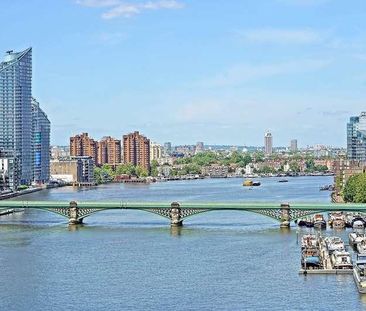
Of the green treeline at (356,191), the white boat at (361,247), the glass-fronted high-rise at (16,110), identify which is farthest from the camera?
the glass-fronted high-rise at (16,110)

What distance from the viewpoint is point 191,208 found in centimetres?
5222

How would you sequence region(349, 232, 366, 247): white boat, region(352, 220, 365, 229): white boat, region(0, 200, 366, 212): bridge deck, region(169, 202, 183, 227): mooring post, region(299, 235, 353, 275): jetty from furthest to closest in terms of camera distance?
region(169, 202, 183, 227): mooring post, region(352, 220, 365, 229): white boat, region(0, 200, 366, 212): bridge deck, region(349, 232, 366, 247): white boat, region(299, 235, 353, 275): jetty

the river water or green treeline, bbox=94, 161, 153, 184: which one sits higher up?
green treeline, bbox=94, 161, 153, 184

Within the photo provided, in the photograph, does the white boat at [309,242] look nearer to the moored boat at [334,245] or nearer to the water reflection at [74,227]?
the moored boat at [334,245]

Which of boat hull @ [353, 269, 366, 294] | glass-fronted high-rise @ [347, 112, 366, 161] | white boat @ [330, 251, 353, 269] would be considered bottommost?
boat hull @ [353, 269, 366, 294]

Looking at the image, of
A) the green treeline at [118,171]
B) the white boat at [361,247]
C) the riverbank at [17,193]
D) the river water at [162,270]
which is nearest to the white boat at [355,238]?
the white boat at [361,247]

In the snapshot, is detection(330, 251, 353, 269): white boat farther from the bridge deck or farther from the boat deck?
the bridge deck

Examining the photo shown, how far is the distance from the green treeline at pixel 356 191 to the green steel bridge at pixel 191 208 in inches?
514

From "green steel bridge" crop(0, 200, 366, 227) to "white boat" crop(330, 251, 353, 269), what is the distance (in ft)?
42.6

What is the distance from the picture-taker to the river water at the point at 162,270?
1190 inches

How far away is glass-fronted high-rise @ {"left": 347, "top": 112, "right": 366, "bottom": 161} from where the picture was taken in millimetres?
121000

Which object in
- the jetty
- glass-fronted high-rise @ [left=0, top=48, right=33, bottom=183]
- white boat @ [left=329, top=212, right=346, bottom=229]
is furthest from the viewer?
glass-fronted high-rise @ [left=0, top=48, right=33, bottom=183]

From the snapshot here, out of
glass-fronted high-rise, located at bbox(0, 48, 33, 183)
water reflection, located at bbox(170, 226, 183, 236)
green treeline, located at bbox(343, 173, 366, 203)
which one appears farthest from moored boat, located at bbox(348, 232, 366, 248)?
glass-fronted high-rise, located at bbox(0, 48, 33, 183)

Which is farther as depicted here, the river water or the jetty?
the jetty
